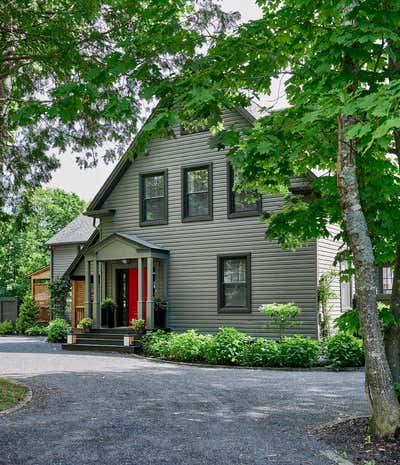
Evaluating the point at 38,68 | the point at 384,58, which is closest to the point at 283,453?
A: the point at 384,58

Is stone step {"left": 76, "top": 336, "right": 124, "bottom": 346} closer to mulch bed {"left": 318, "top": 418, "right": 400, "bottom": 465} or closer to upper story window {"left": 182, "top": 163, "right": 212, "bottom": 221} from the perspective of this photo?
upper story window {"left": 182, "top": 163, "right": 212, "bottom": 221}

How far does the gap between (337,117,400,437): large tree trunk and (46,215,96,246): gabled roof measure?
23.5 meters

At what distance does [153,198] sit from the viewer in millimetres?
20625

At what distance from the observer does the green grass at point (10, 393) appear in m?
9.06

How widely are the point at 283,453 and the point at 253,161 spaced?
456cm

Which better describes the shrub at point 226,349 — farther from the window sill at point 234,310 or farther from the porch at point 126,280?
the porch at point 126,280

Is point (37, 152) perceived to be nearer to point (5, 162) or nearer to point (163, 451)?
point (5, 162)

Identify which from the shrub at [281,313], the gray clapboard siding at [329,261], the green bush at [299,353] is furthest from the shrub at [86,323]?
the gray clapboard siding at [329,261]

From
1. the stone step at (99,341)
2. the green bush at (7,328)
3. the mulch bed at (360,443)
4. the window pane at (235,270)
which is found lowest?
the green bush at (7,328)

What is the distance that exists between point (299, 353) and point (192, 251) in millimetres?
6425

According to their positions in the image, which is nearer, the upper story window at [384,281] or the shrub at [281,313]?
the shrub at [281,313]

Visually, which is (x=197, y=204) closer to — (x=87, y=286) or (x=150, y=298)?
(x=150, y=298)

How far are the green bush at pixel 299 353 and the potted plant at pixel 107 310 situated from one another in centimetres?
824

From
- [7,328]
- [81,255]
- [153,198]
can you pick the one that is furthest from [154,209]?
[7,328]
